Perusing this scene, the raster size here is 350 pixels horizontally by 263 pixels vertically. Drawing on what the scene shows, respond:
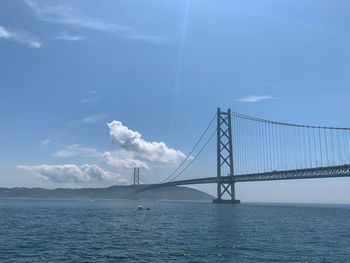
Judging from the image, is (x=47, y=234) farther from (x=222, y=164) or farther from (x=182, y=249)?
(x=222, y=164)

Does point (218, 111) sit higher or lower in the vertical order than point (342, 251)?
higher

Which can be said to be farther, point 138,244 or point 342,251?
point 138,244

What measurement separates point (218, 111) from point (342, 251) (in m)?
102

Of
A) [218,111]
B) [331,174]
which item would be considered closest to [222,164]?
[218,111]

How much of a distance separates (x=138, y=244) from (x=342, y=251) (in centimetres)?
1620

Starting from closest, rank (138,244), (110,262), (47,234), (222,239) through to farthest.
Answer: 1. (110,262)
2. (138,244)
3. (222,239)
4. (47,234)

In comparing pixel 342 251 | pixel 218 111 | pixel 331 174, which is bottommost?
pixel 342 251

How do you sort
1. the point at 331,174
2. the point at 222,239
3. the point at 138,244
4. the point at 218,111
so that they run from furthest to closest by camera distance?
1. the point at 218,111
2. the point at 331,174
3. the point at 222,239
4. the point at 138,244

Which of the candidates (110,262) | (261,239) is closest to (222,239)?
(261,239)

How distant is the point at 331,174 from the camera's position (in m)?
80.1

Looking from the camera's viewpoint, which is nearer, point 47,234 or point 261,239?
point 261,239

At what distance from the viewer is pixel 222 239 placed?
29.5 m

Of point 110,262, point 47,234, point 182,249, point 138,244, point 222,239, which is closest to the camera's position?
point 110,262

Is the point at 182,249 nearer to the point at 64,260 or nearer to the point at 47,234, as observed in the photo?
the point at 64,260
